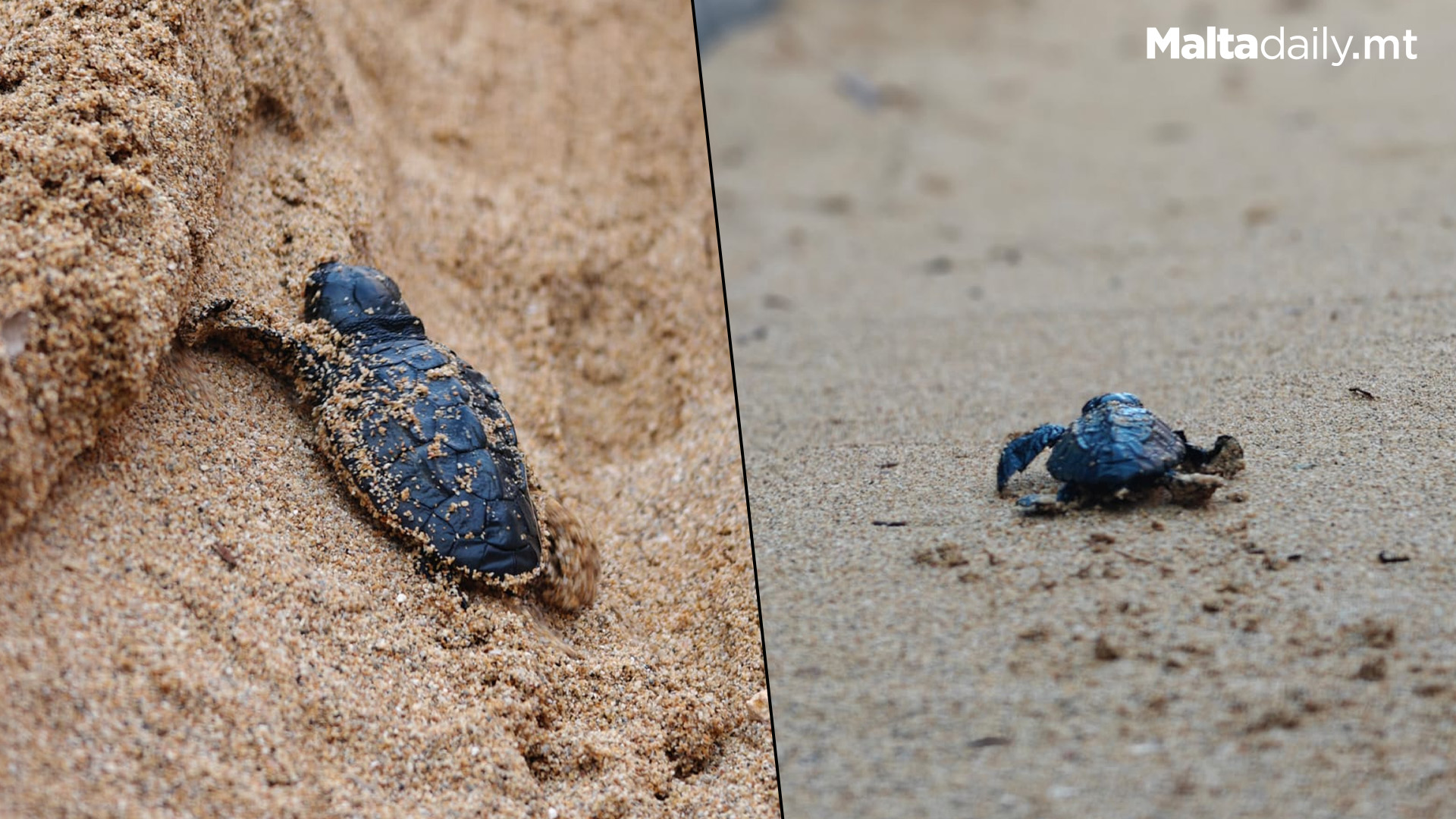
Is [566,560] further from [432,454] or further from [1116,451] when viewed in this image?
[1116,451]

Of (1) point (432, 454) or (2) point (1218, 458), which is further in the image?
(1) point (432, 454)

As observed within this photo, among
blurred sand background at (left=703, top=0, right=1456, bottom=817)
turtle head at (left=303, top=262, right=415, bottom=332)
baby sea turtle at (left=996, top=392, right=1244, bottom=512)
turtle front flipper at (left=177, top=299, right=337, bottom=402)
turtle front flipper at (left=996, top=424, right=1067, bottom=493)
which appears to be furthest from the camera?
turtle head at (left=303, top=262, right=415, bottom=332)

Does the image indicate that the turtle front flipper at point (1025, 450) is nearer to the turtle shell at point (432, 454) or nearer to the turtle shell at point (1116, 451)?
the turtle shell at point (1116, 451)

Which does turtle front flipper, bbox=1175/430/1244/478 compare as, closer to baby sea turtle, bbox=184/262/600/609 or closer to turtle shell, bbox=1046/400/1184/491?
turtle shell, bbox=1046/400/1184/491

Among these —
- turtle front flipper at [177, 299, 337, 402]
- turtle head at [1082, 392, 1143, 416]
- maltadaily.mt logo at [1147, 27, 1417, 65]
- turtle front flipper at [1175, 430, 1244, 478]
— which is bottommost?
turtle front flipper at [1175, 430, 1244, 478]

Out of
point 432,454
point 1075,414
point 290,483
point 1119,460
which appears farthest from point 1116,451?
point 290,483

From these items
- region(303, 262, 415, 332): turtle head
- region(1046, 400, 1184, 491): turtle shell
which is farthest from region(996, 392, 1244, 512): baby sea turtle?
region(303, 262, 415, 332): turtle head

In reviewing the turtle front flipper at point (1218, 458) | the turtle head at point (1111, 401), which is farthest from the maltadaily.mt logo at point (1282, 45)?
the turtle front flipper at point (1218, 458)
